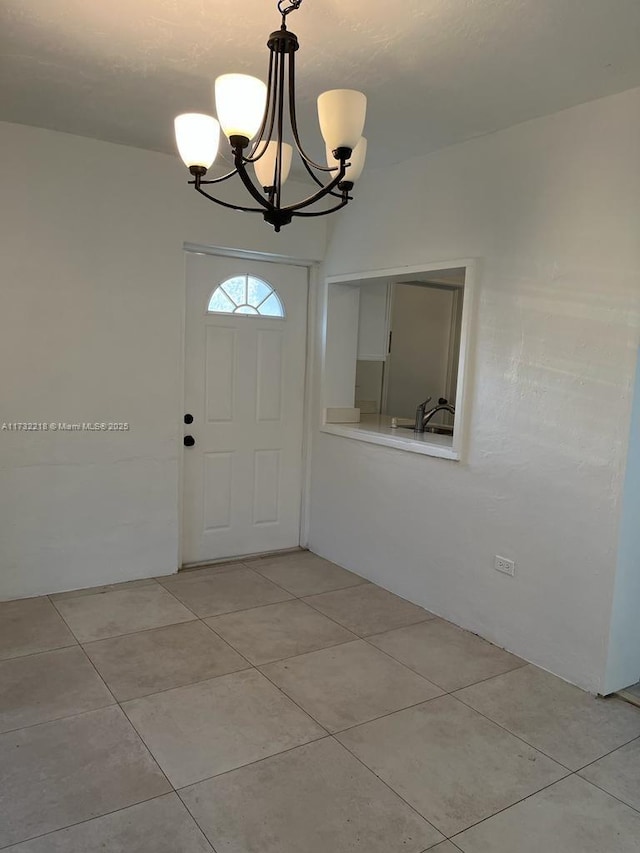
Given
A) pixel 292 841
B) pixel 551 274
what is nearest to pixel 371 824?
pixel 292 841

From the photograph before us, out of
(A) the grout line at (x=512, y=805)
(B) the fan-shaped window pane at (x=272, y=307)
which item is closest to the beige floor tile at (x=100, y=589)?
(B) the fan-shaped window pane at (x=272, y=307)

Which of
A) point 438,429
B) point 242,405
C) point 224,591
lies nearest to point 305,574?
point 224,591

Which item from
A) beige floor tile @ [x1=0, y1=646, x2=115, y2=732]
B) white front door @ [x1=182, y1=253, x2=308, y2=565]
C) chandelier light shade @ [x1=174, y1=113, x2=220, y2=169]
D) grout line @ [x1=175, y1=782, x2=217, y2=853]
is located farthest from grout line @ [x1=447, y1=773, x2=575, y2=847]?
white front door @ [x1=182, y1=253, x2=308, y2=565]

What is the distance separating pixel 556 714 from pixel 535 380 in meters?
1.46

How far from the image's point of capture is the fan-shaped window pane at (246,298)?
4141 mm

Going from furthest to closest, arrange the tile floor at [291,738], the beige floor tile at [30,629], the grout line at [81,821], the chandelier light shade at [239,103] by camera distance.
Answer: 1. the beige floor tile at [30,629]
2. the tile floor at [291,738]
3. the grout line at [81,821]
4. the chandelier light shade at [239,103]

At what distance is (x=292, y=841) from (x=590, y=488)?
5.98 feet

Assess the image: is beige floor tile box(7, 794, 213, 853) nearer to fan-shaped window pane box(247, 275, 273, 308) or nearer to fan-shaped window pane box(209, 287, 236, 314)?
fan-shaped window pane box(209, 287, 236, 314)

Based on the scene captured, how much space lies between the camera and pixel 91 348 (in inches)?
142

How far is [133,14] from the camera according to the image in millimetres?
2143

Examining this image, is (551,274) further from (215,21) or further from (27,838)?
(27,838)

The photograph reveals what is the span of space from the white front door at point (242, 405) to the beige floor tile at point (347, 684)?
1509mm

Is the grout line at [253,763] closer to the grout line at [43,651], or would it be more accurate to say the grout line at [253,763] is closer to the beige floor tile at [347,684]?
the beige floor tile at [347,684]

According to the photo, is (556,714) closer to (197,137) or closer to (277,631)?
(277,631)
